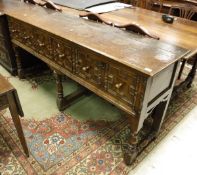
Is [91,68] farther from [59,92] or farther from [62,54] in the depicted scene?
[59,92]

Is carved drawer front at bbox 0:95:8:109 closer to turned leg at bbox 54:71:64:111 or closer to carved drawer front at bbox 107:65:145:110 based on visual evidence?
turned leg at bbox 54:71:64:111

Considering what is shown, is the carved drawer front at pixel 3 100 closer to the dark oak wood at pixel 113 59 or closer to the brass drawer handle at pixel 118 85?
the dark oak wood at pixel 113 59

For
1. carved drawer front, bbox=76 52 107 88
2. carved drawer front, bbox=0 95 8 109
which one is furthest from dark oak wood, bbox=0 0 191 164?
carved drawer front, bbox=0 95 8 109

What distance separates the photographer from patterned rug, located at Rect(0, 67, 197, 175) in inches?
57.8

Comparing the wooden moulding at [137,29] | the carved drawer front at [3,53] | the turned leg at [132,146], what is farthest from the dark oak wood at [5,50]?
the turned leg at [132,146]

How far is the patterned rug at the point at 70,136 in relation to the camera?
4.82ft

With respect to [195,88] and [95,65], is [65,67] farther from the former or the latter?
[195,88]

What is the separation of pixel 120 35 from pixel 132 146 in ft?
2.51

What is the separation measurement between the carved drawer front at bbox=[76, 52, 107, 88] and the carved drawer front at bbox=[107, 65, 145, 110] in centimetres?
6

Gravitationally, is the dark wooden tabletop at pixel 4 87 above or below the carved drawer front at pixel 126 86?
below

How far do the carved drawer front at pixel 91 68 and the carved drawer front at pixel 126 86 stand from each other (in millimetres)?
64

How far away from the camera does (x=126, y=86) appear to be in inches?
45.9

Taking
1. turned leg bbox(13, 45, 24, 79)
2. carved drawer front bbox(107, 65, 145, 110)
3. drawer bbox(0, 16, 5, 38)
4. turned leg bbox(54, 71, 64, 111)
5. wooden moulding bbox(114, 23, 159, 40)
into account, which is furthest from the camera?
turned leg bbox(13, 45, 24, 79)

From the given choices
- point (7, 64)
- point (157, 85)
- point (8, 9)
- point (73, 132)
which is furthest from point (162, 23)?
point (7, 64)
